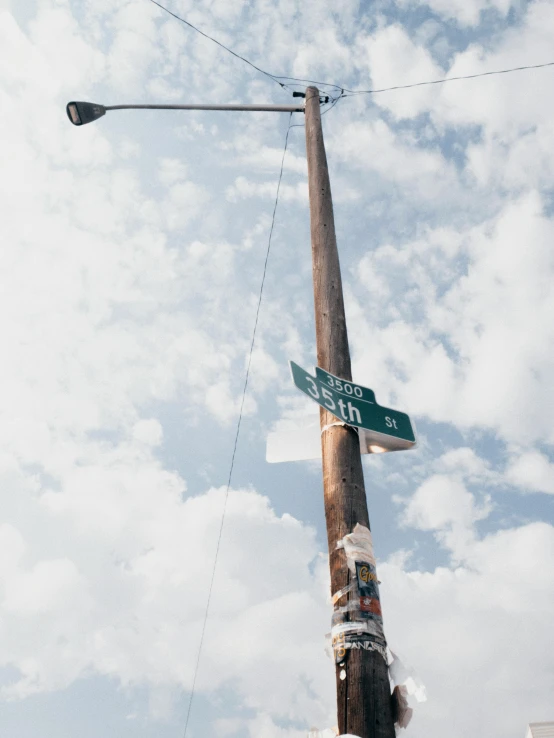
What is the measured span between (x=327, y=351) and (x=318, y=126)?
2530 millimetres

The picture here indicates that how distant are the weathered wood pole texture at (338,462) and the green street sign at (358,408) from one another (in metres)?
0.12

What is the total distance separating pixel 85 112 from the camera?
7035mm

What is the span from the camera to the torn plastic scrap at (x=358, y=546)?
3.28m

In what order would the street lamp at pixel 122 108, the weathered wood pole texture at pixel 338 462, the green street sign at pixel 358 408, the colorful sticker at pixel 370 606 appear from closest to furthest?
the weathered wood pole texture at pixel 338 462 → the colorful sticker at pixel 370 606 → the green street sign at pixel 358 408 → the street lamp at pixel 122 108

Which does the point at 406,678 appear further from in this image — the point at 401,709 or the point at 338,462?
the point at 338,462

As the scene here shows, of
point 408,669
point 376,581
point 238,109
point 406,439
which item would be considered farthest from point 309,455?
point 238,109

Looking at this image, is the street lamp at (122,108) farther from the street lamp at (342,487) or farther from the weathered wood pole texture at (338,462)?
the street lamp at (342,487)

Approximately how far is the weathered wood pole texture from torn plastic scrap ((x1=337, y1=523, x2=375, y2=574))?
0.10 ft

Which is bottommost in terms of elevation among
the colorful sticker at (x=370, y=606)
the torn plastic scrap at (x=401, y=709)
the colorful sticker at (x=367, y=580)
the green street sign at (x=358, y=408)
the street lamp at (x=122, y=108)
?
the torn plastic scrap at (x=401, y=709)

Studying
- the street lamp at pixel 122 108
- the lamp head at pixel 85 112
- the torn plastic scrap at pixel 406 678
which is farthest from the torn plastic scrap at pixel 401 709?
the lamp head at pixel 85 112

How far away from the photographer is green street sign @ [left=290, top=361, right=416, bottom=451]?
3.75 metres

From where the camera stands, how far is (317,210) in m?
5.08

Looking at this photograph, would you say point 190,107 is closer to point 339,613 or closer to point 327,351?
point 327,351

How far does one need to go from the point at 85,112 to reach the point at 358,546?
5.89 meters
